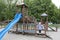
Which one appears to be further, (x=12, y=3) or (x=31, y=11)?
(x=12, y=3)

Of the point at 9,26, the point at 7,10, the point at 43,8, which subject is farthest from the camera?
the point at 7,10

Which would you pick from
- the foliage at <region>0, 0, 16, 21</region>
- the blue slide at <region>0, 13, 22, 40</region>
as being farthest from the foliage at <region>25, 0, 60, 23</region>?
the blue slide at <region>0, 13, 22, 40</region>

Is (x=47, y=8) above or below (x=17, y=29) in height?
above

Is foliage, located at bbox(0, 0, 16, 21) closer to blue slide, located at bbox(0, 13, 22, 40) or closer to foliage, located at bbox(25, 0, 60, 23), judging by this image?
foliage, located at bbox(25, 0, 60, 23)

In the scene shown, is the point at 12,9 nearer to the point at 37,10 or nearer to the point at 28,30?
the point at 37,10

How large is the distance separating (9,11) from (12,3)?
545 centimetres

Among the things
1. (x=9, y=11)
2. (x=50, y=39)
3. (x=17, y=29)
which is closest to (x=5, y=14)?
(x=9, y=11)

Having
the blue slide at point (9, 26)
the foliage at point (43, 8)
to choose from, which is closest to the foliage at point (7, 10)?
the foliage at point (43, 8)

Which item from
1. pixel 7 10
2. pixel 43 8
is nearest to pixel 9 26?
pixel 43 8

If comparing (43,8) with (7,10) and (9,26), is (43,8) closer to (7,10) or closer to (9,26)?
(7,10)

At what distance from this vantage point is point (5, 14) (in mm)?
39000

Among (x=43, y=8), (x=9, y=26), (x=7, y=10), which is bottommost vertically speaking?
(x=9, y=26)

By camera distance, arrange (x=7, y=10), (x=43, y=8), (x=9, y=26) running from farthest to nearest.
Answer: (x=7, y=10)
(x=43, y=8)
(x=9, y=26)

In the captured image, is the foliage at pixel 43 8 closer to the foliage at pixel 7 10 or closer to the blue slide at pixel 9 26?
the foliage at pixel 7 10
